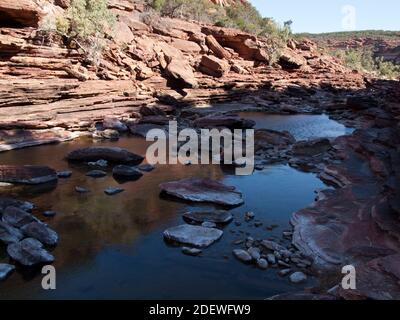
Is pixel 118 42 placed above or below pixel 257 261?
above

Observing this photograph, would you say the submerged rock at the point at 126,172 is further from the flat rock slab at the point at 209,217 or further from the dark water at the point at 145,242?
the flat rock slab at the point at 209,217

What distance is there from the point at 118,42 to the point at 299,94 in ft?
55.8

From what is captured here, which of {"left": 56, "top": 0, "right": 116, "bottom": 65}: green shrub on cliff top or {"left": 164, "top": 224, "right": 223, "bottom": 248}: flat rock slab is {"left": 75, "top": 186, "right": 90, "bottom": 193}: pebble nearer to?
{"left": 164, "top": 224, "right": 223, "bottom": 248}: flat rock slab

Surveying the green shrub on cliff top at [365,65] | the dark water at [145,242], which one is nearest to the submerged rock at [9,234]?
the dark water at [145,242]

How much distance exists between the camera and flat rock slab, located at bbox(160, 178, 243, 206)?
1020 cm

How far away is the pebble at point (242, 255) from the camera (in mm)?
7234

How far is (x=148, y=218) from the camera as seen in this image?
9266 mm

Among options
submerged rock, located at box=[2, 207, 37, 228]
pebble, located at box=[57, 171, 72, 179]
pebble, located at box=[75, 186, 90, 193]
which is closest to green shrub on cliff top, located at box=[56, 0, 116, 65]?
pebble, located at box=[57, 171, 72, 179]

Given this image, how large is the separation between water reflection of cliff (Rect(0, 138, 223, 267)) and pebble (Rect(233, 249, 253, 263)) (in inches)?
84.4

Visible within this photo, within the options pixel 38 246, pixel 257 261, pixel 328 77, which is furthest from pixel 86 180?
pixel 328 77

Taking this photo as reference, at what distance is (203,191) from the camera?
1058cm

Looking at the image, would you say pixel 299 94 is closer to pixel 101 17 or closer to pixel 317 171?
pixel 101 17

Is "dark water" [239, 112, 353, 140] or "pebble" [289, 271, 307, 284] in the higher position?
"dark water" [239, 112, 353, 140]

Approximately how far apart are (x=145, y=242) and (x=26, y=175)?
5404mm
